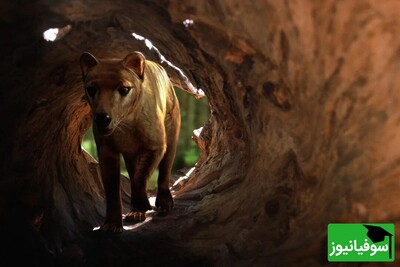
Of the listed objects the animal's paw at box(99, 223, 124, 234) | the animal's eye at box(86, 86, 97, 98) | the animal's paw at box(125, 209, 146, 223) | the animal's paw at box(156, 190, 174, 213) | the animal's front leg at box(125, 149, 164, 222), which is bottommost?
the animal's paw at box(99, 223, 124, 234)

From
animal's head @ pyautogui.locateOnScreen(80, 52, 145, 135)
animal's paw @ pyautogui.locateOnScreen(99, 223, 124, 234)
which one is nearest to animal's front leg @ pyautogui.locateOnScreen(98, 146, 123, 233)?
animal's paw @ pyautogui.locateOnScreen(99, 223, 124, 234)

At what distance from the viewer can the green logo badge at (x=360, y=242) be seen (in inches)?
119

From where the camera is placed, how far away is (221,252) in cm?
394

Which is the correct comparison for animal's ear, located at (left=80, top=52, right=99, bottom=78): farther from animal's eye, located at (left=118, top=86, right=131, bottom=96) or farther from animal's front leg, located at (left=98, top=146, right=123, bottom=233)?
animal's front leg, located at (left=98, top=146, right=123, bottom=233)

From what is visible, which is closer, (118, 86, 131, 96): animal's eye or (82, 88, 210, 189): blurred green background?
(118, 86, 131, 96): animal's eye

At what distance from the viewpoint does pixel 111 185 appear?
452 centimetres

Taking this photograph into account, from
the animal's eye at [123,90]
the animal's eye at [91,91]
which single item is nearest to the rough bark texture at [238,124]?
the animal's eye at [91,91]

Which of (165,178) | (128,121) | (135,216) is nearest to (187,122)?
(165,178)

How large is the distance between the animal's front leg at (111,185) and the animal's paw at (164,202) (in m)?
0.69

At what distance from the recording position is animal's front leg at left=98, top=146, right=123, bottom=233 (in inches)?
178

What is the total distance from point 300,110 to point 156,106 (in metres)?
1.68

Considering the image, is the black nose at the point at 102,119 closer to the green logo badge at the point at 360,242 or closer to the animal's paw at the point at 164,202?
the animal's paw at the point at 164,202

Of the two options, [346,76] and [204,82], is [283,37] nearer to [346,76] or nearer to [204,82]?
[346,76]

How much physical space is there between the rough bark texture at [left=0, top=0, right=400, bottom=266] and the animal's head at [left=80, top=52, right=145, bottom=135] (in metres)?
0.29
